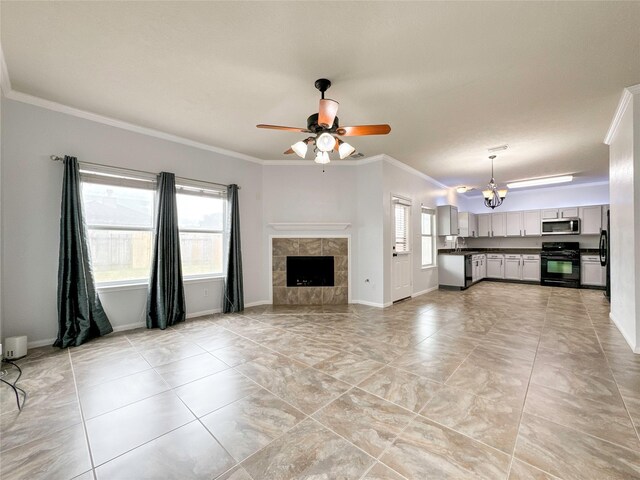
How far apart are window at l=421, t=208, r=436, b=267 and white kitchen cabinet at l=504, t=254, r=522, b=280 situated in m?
2.92

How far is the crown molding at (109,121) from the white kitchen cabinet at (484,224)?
26.2 ft

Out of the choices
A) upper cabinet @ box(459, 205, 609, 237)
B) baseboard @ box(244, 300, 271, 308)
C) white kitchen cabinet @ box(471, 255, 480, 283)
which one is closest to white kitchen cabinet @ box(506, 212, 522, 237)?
upper cabinet @ box(459, 205, 609, 237)

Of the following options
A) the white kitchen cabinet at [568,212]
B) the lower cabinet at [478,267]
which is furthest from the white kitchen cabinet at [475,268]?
the white kitchen cabinet at [568,212]

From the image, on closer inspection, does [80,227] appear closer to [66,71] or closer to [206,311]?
[66,71]

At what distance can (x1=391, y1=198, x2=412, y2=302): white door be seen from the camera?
559cm

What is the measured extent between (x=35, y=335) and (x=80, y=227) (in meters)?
1.35

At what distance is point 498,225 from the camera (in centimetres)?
877

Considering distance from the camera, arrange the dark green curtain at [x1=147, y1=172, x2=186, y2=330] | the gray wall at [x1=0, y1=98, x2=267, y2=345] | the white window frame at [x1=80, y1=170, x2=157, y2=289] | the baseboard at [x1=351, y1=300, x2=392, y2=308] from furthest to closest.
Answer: the baseboard at [x1=351, y1=300, x2=392, y2=308] → the dark green curtain at [x1=147, y1=172, x2=186, y2=330] → the white window frame at [x1=80, y1=170, x2=157, y2=289] → the gray wall at [x1=0, y1=98, x2=267, y2=345]

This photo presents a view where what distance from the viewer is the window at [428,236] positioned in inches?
273

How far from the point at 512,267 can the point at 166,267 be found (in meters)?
9.20

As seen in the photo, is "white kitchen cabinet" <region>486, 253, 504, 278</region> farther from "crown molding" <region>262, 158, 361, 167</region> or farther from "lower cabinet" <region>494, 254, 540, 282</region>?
"crown molding" <region>262, 158, 361, 167</region>

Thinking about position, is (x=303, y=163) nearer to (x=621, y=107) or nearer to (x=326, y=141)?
(x=326, y=141)

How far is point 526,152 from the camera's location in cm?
498

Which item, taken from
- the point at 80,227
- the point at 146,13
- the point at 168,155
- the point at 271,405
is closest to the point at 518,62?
the point at 146,13
